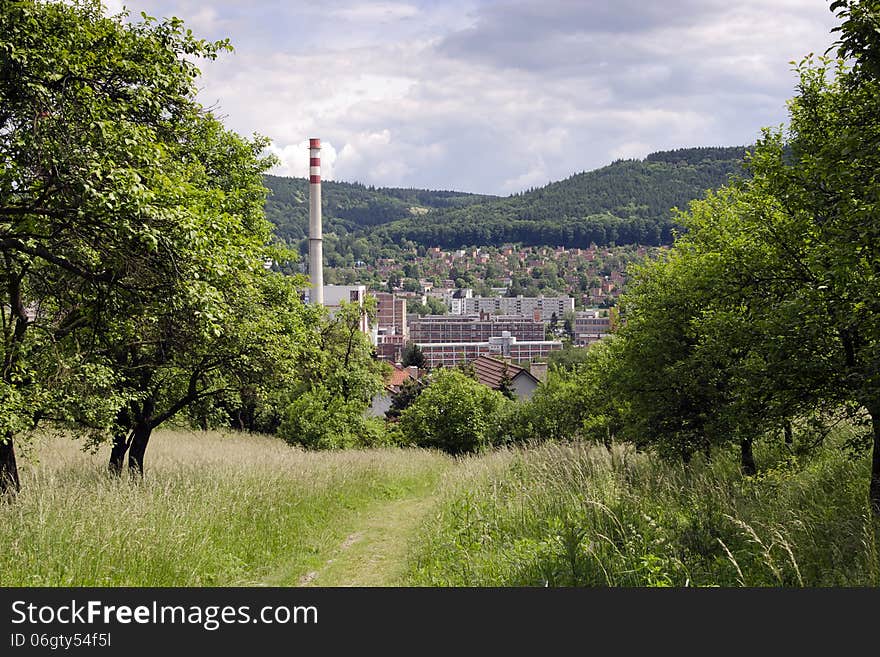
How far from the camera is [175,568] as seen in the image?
307 inches

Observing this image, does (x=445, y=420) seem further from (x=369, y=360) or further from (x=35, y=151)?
(x=35, y=151)

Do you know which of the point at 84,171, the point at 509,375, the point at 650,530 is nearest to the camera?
the point at 84,171

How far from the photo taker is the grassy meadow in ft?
22.4

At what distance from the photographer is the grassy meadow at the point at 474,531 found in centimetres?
684

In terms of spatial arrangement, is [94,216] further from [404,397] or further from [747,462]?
[404,397]

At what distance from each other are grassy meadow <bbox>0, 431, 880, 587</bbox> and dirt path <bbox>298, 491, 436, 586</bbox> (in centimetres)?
4

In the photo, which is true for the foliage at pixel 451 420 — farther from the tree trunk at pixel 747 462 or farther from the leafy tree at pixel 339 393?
the tree trunk at pixel 747 462

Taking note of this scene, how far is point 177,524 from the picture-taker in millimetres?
8703

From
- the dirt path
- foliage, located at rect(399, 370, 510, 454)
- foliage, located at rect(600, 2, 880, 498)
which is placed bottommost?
foliage, located at rect(399, 370, 510, 454)

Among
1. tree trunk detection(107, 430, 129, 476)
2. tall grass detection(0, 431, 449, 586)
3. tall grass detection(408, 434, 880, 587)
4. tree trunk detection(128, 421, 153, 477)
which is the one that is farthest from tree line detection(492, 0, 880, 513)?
tree trunk detection(107, 430, 129, 476)

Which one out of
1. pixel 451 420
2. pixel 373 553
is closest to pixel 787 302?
pixel 373 553

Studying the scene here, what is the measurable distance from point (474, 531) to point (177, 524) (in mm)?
3486

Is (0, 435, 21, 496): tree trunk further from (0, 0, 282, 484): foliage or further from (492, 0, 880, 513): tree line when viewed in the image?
(492, 0, 880, 513): tree line

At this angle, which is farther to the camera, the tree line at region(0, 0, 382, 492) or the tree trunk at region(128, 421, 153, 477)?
the tree trunk at region(128, 421, 153, 477)
